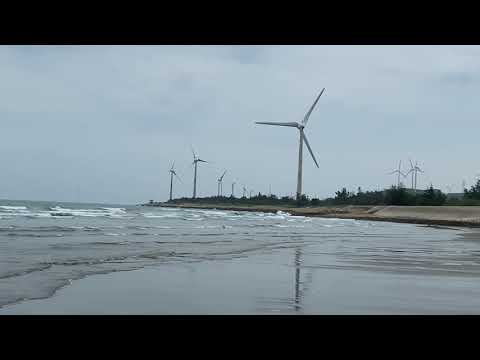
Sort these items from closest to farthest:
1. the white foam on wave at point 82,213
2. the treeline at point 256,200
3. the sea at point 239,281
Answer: the sea at point 239,281 → the white foam on wave at point 82,213 → the treeline at point 256,200

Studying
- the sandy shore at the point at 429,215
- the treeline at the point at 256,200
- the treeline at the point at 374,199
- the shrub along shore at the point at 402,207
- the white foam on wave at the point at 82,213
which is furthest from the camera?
the treeline at the point at 256,200

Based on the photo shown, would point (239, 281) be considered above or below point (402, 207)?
below

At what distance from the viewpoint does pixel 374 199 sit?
4257 inches

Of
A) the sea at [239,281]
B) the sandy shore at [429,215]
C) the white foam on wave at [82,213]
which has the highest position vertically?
the sandy shore at [429,215]

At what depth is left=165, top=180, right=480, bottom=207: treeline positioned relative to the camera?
82625 mm

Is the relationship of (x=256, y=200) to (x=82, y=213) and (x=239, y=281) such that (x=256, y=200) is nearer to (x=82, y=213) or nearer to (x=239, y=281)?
(x=82, y=213)

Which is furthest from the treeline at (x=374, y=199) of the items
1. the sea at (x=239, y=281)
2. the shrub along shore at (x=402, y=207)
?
the sea at (x=239, y=281)

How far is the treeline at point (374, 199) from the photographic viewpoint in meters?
82.6

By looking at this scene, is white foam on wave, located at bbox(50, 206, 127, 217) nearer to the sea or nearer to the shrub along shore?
the shrub along shore

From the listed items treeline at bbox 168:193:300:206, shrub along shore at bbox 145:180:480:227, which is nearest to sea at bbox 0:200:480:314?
shrub along shore at bbox 145:180:480:227

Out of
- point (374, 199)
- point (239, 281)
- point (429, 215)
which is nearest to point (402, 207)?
point (429, 215)

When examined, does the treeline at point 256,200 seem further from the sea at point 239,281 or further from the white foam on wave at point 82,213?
the sea at point 239,281
